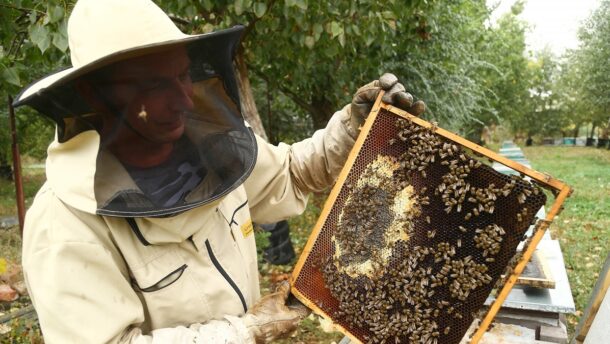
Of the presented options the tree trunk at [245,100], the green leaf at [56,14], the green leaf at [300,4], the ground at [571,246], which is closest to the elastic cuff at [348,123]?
the green leaf at [300,4]

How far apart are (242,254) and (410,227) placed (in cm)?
84

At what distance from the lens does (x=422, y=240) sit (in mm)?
2170

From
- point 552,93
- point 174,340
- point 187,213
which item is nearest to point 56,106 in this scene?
point 187,213

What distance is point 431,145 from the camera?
7.00 ft

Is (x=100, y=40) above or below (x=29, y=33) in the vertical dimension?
above

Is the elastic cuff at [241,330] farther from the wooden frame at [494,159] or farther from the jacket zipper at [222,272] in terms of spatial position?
the wooden frame at [494,159]

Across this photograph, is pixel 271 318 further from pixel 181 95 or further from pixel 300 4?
pixel 300 4

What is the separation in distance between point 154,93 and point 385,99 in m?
1.14

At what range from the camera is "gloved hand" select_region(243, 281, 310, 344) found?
2.01 metres

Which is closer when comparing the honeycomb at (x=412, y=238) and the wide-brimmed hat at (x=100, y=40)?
the wide-brimmed hat at (x=100, y=40)

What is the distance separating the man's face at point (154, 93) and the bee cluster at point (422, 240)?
960 mm

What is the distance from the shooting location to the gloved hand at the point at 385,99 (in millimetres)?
2270

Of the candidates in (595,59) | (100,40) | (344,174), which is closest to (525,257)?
(344,174)

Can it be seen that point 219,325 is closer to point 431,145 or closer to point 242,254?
point 242,254
